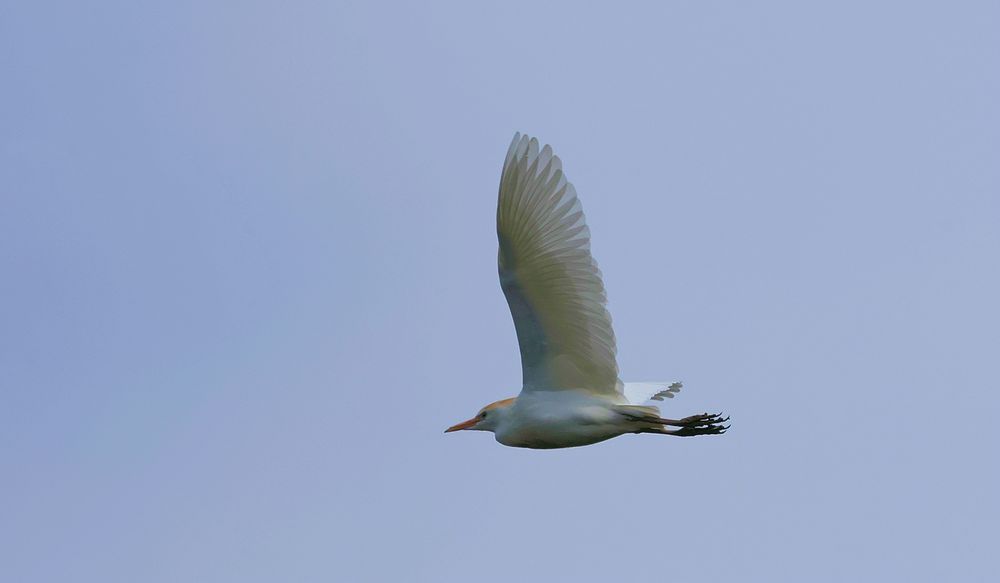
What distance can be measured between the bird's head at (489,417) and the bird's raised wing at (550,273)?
0.79m

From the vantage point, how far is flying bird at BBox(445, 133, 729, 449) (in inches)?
469

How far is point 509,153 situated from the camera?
11.8 meters

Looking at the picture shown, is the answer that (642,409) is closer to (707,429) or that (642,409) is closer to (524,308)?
(707,429)

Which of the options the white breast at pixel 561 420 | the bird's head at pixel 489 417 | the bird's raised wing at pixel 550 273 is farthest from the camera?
the bird's head at pixel 489 417

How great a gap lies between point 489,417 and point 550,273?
2306 mm

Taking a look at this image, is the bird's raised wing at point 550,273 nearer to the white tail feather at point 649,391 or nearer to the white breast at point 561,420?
the white breast at point 561,420

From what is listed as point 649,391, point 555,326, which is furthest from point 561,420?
point 649,391

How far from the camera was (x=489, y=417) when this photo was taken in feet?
45.3

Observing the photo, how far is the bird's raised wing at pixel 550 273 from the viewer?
38.9ft

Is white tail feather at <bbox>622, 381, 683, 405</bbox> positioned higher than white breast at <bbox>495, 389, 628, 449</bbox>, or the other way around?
white tail feather at <bbox>622, 381, 683, 405</bbox>

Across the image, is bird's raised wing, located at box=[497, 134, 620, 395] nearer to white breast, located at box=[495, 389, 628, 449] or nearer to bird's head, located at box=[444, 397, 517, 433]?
white breast, located at box=[495, 389, 628, 449]

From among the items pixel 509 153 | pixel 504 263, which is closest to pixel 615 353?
pixel 504 263

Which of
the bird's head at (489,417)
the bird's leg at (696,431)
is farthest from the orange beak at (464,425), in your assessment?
the bird's leg at (696,431)

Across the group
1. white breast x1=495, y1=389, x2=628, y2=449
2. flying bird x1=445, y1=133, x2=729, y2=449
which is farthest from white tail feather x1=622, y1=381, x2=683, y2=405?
white breast x1=495, y1=389, x2=628, y2=449
